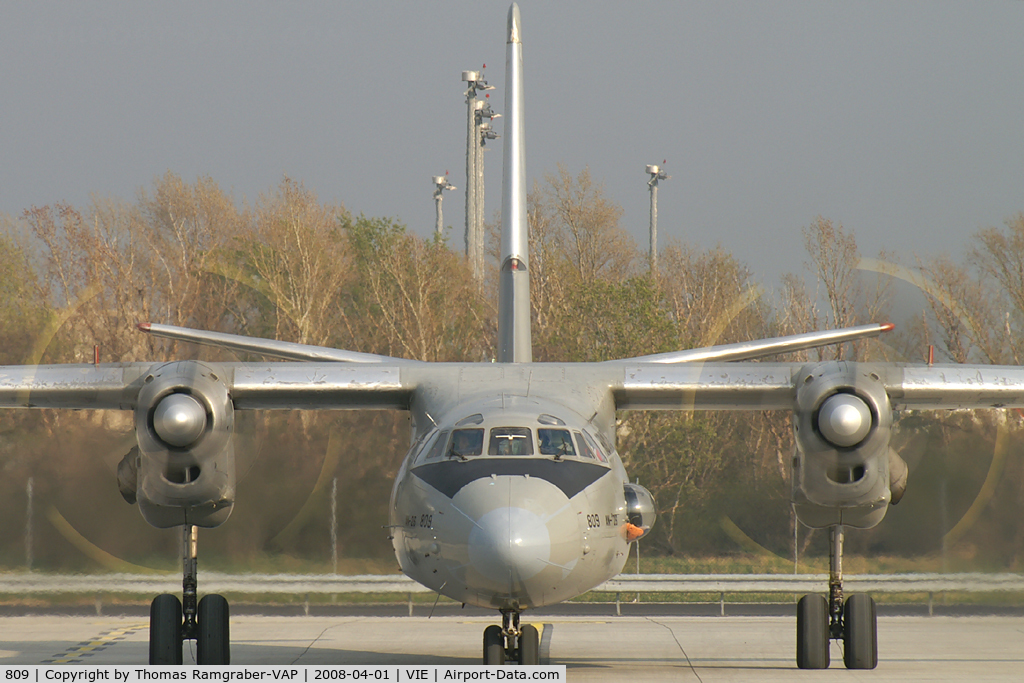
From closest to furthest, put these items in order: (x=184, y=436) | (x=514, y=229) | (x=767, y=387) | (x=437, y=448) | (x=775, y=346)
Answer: (x=437, y=448), (x=184, y=436), (x=767, y=387), (x=775, y=346), (x=514, y=229)

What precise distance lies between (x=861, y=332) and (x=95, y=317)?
2369 centimetres

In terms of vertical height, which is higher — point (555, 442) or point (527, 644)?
point (555, 442)

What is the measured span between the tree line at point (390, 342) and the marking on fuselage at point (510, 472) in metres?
2.98

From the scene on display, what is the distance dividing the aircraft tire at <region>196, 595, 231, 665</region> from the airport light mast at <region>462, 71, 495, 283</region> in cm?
2785

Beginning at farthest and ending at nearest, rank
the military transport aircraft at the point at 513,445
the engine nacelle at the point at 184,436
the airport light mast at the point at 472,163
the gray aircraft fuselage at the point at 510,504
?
the airport light mast at the point at 472,163 < the engine nacelle at the point at 184,436 < the military transport aircraft at the point at 513,445 < the gray aircraft fuselage at the point at 510,504

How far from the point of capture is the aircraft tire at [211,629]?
1155 cm

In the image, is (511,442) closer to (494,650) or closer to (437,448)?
(437,448)

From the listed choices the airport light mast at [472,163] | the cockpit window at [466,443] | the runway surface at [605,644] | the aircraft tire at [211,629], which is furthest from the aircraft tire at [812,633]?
the airport light mast at [472,163]

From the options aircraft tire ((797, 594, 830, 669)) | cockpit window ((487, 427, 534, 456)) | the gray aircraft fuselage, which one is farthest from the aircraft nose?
aircraft tire ((797, 594, 830, 669))

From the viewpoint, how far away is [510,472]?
8.68m

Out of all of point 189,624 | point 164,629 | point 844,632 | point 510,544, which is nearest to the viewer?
point 510,544

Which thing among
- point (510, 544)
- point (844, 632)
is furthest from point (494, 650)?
point (844, 632)
